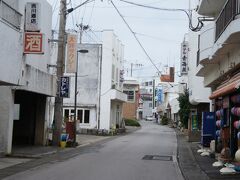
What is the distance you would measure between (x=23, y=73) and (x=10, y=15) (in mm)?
2885

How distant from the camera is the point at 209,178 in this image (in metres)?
15.7

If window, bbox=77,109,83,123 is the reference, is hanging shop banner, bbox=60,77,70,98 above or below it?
above

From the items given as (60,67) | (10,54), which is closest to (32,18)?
(10,54)

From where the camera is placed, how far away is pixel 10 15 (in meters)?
19.4

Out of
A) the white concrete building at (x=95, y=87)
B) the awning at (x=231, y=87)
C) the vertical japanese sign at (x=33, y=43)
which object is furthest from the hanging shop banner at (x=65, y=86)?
the white concrete building at (x=95, y=87)

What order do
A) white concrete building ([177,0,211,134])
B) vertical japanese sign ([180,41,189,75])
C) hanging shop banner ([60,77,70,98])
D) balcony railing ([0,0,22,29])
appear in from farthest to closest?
1. vertical japanese sign ([180,41,189,75])
2. white concrete building ([177,0,211,134])
3. hanging shop banner ([60,77,70,98])
4. balcony railing ([0,0,22,29])

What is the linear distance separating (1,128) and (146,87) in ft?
487

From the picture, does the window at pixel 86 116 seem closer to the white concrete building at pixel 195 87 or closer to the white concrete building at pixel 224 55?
the white concrete building at pixel 195 87

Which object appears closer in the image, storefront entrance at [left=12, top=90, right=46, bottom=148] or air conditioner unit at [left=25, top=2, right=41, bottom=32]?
air conditioner unit at [left=25, top=2, right=41, bottom=32]

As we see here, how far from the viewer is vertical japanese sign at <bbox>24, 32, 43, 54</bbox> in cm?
2091

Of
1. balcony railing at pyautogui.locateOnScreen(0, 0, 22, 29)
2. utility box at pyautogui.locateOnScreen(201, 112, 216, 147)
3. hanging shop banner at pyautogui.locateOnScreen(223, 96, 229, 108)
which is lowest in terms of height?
utility box at pyautogui.locateOnScreen(201, 112, 216, 147)

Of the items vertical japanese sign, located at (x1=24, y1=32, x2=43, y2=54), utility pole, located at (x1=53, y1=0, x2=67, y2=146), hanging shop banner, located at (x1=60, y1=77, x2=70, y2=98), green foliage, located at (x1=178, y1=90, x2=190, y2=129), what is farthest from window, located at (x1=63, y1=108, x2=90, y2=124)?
vertical japanese sign, located at (x1=24, y1=32, x2=43, y2=54)

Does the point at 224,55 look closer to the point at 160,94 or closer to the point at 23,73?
the point at 23,73

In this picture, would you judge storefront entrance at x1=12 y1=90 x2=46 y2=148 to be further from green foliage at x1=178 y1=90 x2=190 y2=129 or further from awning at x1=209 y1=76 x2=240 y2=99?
green foliage at x1=178 y1=90 x2=190 y2=129
